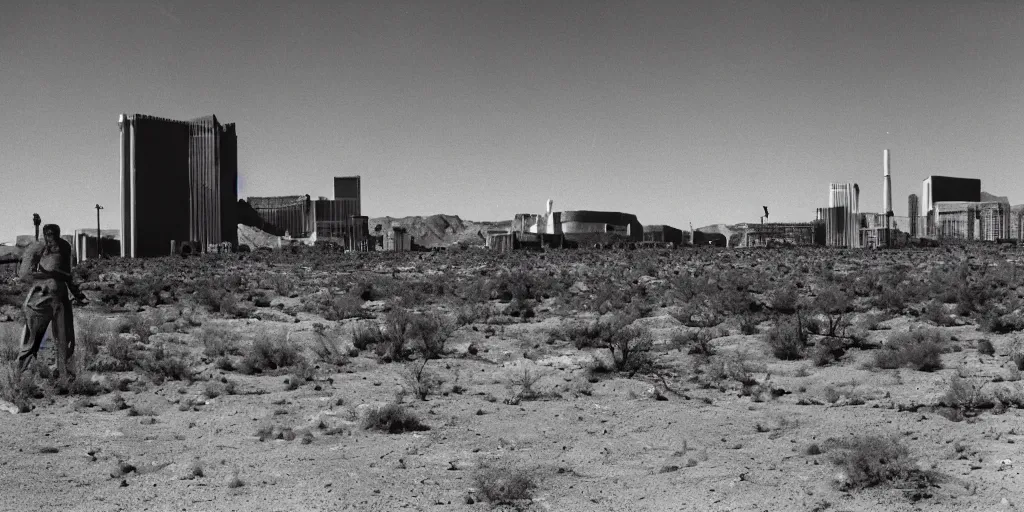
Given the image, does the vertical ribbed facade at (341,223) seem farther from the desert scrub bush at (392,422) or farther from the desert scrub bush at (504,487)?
the desert scrub bush at (504,487)

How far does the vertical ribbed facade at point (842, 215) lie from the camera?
349 ft

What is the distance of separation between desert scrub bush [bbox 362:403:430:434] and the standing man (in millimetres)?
5002

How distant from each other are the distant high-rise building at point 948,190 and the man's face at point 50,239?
133426mm

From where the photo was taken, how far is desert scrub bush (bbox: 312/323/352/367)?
51.1 ft

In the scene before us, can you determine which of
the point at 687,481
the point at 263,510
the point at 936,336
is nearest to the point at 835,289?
the point at 936,336

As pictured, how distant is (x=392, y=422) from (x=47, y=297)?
5.69 meters

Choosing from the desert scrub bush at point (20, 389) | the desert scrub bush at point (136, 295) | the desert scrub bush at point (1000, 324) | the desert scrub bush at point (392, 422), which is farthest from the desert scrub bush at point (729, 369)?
the desert scrub bush at point (136, 295)

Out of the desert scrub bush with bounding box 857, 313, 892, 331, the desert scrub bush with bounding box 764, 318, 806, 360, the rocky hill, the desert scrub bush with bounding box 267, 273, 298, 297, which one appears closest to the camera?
the desert scrub bush with bounding box 764, 318, 806, 360

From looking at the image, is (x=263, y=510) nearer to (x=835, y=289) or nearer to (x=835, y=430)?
(x=835, y=430)

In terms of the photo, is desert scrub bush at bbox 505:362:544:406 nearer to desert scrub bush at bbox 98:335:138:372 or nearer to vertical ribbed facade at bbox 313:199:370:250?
desert scrub bush at bbox 98:335:138:372

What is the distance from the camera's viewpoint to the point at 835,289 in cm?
2338

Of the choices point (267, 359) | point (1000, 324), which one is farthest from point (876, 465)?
point (1000, 324)

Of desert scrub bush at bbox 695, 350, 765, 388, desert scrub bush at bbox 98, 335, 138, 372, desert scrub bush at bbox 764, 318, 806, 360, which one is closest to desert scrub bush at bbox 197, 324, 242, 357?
desert scrub bush at bbox 98, 335, 138, 372

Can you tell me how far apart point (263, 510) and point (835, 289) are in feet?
62.6
